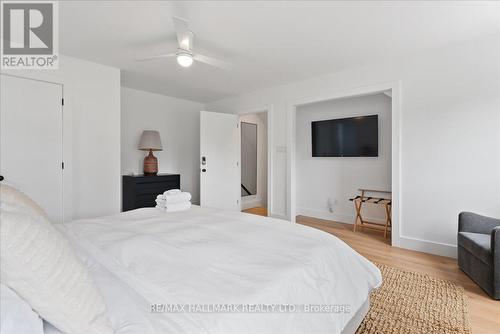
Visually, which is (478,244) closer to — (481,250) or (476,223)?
(481,250)

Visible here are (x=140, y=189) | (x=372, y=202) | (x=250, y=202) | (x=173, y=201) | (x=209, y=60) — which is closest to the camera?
(x=173, y=201)

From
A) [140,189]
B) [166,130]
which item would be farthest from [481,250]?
[166,130]

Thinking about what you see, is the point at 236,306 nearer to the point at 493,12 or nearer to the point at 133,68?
the point at 493,12

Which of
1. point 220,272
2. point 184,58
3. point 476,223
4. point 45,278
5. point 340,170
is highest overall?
point 184,58

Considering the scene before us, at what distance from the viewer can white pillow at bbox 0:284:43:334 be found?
61cm

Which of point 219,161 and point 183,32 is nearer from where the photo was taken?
point 183,32

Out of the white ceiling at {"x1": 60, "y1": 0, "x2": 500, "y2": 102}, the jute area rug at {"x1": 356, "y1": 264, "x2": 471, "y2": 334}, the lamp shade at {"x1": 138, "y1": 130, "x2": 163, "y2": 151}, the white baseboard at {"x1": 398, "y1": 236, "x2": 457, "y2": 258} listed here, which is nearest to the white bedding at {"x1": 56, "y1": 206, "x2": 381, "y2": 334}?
the jute area rug at {"x1": 356, "y1": 264, "x2": 471, "y2": 334}

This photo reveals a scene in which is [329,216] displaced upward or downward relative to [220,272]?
downward

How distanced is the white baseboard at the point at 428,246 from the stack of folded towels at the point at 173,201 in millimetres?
2692

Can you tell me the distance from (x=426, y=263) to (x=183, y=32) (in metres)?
3.33

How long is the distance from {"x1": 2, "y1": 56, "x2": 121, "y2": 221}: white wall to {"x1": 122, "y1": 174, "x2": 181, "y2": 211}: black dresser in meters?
0.36

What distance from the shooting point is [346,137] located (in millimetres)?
4203

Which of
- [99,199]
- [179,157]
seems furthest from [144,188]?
[179,157]

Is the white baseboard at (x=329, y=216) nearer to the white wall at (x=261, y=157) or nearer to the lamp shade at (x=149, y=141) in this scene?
the white wall at (x=261, y=157)
